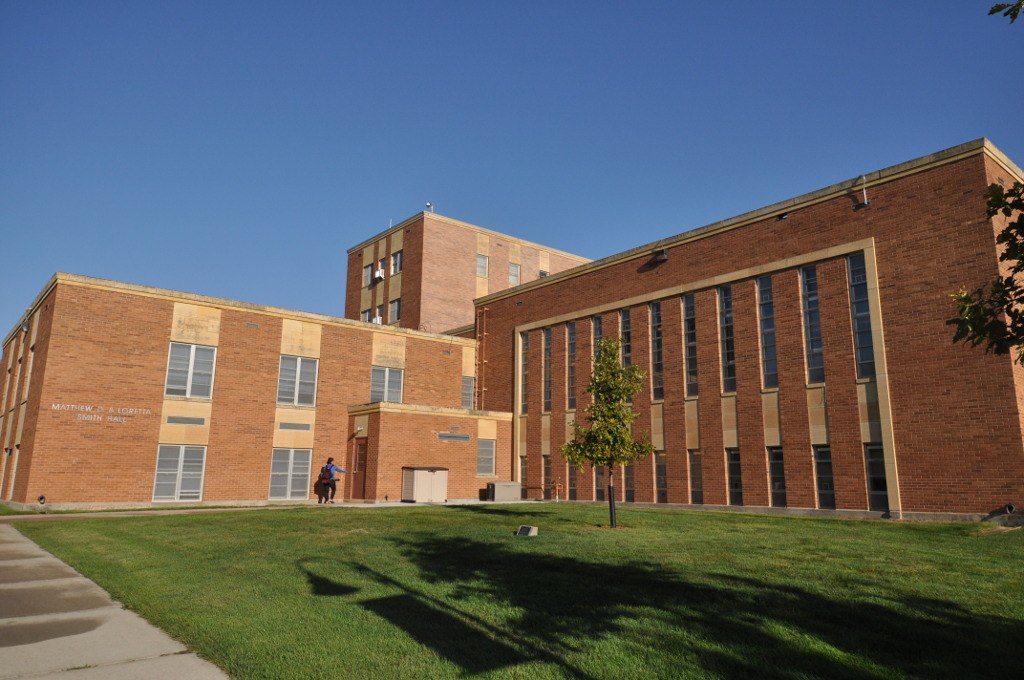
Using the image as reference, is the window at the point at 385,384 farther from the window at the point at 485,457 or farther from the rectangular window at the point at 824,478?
the rectangular window at the point at 824,478

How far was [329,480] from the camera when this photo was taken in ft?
92.3

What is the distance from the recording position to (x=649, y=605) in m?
7.52

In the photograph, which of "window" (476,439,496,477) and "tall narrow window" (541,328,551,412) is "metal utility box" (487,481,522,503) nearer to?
"window" (476,439,496,477)

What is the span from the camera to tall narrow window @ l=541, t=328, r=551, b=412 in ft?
108

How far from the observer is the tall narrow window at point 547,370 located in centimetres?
3291

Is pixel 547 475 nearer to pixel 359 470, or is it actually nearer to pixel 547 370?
pixel 547 370

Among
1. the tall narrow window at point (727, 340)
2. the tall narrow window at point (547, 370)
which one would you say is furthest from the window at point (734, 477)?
the tall narrow window at point (547, 370)

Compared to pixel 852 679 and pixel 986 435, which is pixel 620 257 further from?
pixel 852 679

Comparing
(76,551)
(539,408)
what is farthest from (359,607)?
(539,408)

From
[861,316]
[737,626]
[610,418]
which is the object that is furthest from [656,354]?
[737,626]

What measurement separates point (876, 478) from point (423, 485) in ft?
56.8

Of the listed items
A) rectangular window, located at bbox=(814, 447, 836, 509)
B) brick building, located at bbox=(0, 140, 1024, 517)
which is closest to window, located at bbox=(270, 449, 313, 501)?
brick building, located at bbox=(0, 140, 1024, 517)

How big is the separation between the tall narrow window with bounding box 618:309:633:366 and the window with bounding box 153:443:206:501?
18.1 meters

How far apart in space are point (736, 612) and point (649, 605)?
925 millimetres
